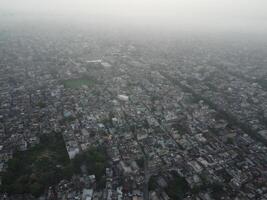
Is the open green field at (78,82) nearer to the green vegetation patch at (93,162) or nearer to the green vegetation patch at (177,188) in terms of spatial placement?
the green vegetation patch at (93,162)

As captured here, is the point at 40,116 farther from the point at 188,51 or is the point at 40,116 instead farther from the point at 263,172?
the point at 188,51

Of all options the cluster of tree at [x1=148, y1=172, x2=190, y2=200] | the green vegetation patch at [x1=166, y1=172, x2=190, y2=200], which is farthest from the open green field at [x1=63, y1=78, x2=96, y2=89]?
the green vegetation patch at [x1=166, y1=172, x2=190, y2=200]

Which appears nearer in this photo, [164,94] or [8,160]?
[8,160]

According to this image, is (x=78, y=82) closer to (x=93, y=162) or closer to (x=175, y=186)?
(x=93, y=162)

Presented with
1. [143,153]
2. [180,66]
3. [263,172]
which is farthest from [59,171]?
[180,66]

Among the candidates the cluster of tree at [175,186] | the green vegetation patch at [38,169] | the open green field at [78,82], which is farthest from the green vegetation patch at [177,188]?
the open green field at [78,82]

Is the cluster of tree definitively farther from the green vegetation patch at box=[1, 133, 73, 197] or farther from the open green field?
the open green field
